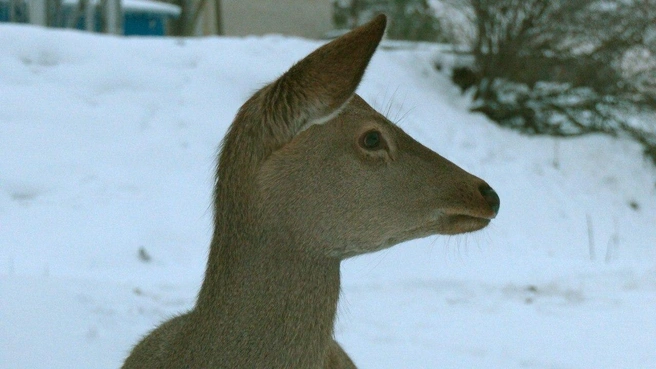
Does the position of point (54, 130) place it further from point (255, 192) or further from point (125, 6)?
point (125, 6)

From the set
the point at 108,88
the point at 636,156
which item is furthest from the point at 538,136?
the point at 108,88

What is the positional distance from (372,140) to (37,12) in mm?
8920

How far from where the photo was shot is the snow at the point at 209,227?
4.57m

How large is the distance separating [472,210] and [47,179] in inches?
178

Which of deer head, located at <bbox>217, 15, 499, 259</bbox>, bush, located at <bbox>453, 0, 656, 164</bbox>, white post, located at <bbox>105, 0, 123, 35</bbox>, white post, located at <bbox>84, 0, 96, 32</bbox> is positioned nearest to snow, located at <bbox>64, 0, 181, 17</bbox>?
white post, located at <bbox>84, 0, 96, 32</bbox>

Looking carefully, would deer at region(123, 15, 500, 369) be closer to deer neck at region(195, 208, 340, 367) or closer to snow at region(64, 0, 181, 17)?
deer neck at region(195, 208, 340, 367)

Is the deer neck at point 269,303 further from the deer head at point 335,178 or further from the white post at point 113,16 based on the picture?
the white post at point 113,16

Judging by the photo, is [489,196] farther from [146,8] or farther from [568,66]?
[146,8]

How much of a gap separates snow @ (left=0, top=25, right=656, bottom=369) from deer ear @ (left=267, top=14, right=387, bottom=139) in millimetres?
697

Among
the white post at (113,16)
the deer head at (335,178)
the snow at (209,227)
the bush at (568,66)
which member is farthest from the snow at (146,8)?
the deer head at (335,178)

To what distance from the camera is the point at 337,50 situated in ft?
7.39

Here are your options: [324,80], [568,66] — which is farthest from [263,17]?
[324,80]

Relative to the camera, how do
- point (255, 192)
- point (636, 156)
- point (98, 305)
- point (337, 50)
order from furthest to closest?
point (636, 156)
point (98, 305)
point (255, 192)
point (337, 50)

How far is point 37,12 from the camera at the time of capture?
10508mm
